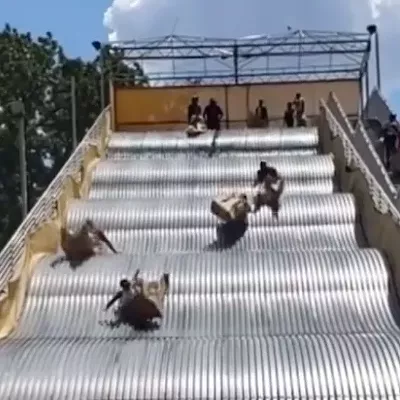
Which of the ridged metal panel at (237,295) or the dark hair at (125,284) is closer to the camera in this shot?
the ridged metal panel at (237,295)

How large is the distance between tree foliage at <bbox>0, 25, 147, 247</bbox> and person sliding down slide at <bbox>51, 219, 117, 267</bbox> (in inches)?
1123

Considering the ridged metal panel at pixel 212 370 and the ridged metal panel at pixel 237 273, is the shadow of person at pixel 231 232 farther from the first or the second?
the ridged metal panel at pixel 212 370

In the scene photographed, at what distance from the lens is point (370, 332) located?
1984cm

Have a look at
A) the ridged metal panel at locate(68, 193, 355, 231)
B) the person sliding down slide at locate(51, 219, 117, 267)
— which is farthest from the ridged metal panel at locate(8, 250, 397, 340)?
the ridged metal panel at locate(68, 193, 355, 231)

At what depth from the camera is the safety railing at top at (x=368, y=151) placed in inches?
1067

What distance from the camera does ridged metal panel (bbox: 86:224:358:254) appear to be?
2434 centimetres

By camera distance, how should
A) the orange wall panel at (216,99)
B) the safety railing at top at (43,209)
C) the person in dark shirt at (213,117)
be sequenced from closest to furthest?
1. the safety railing at top at (43,209)
2. the person in dark shirt at (213,117)
3. the orange wall panel at (216,99)

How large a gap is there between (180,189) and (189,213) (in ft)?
9.72

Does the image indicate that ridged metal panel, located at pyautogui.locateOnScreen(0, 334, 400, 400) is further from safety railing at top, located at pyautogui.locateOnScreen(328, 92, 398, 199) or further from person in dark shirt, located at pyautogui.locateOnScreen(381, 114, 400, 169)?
person in dark shirt, located at pyautogui.locateOnScreen(381, 114, 400, 169)

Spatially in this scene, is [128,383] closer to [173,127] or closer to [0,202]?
[173,127]

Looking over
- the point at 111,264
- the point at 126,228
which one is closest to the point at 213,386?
the point at 111,264

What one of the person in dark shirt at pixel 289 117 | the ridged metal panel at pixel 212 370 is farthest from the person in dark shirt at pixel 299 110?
the ridged metal panel at pixel 212 370

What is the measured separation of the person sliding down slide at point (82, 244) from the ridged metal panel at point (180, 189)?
4.16 metres

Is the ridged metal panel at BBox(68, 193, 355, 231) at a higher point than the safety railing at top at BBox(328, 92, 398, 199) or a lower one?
lower
